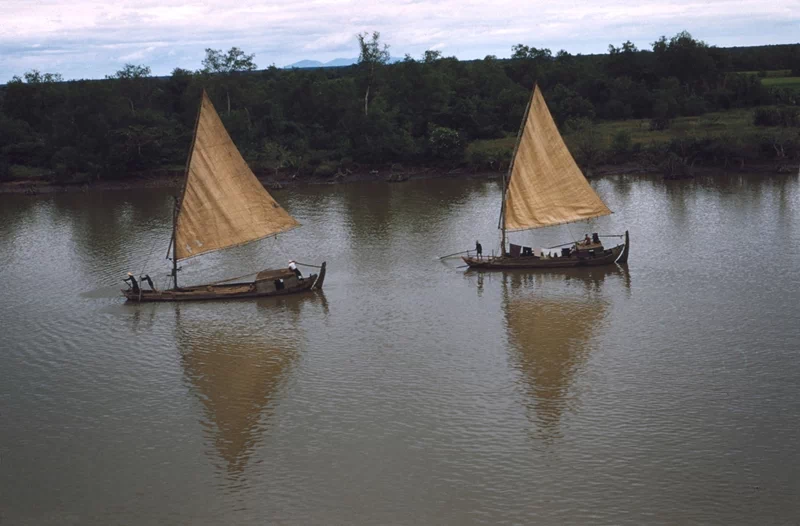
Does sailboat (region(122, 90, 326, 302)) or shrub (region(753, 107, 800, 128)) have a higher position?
shrub (region(753, 107, 800, 128))

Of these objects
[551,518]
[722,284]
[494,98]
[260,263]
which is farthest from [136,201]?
[551,518]

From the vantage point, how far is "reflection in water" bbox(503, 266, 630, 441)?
31.6m

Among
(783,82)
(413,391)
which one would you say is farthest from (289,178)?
(783,82)

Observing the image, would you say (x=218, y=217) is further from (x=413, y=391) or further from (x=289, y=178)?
(x=289, y=178)

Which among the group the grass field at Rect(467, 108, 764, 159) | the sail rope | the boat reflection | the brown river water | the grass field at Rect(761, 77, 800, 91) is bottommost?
the brown river water

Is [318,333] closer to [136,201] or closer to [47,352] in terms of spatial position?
[47,352]

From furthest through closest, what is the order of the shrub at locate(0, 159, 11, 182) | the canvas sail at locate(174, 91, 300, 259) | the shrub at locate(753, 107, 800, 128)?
the shrub at locate(0, 159, 11, 182) < the shrub at locate(753, 107, 800, 128) < the canvas sail at locate(174, 91, 300, 259)

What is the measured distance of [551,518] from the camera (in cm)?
2428

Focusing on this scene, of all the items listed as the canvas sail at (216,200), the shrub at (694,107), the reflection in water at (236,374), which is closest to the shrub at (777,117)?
the shrub at (694,107)

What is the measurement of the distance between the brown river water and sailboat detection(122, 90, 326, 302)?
3.16 ft

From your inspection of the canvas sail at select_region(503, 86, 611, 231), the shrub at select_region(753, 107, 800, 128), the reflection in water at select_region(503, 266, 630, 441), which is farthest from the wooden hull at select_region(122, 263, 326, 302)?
the shrub at select_region(753, 107, 800, 128)

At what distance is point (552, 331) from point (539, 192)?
14.4 meters

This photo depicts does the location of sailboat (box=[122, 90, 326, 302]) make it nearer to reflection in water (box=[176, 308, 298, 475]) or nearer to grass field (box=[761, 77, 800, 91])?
reflection in water (box=[176, 308, 298, 475])

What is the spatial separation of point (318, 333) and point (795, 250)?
97.7 feet
